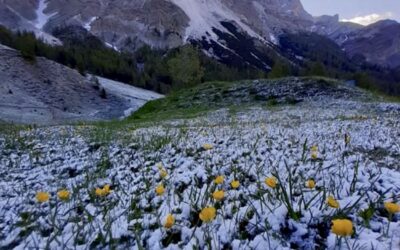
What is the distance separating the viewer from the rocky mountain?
163 feet

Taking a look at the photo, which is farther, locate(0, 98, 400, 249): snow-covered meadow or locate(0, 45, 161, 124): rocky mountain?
locate(0, 45, 161, 124): rocky mountain

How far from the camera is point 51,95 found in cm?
5722

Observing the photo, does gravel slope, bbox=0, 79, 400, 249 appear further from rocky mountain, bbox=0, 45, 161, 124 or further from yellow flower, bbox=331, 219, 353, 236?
rocky mountain, bbox=0, 45, 161, 124

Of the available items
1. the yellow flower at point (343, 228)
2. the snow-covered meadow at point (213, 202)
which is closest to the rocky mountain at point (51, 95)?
the snow-covered meadow at point (213, 202)

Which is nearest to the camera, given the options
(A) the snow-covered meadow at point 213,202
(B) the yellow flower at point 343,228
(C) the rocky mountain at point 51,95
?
(B) the yellow flower at point 343,228

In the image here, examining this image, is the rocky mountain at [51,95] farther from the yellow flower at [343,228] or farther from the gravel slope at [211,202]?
the yellow flower at [343,228]

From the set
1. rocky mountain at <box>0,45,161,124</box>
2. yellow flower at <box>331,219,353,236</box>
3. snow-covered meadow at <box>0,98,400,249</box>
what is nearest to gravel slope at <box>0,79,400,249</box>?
snow-covered meadow at <box>0,98,400,249</box>

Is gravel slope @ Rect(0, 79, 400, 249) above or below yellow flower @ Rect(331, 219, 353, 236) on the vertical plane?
below

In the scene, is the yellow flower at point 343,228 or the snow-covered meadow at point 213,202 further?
the snow-covered meadow at point 213,202

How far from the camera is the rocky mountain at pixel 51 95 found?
163ft

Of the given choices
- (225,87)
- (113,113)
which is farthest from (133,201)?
(113,113)

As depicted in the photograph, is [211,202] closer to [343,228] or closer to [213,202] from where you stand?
[213,202]

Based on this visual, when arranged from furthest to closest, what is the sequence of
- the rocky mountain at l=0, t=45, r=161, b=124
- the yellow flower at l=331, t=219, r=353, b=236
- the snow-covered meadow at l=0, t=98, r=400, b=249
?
the rocky mountain at l=0, t=45, r=161, b=124, the snow-covered meadow at l=0, t=98, r=400, b=249, the yellow flower at l=331, t=219, r=353, b=236

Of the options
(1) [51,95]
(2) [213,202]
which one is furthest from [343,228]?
(1) [51,95]
